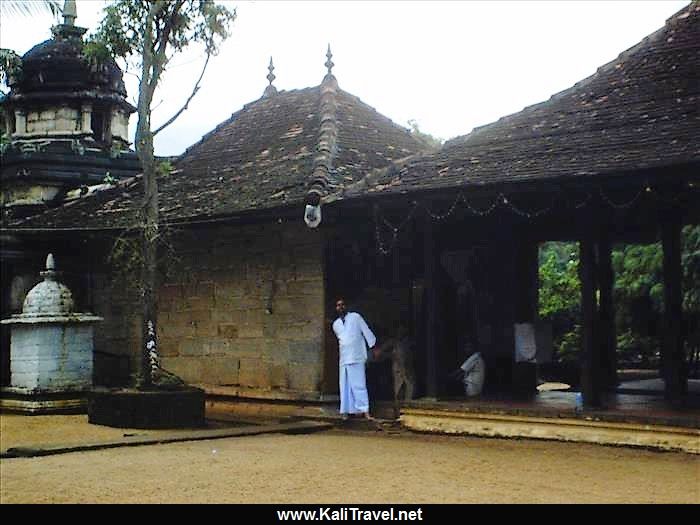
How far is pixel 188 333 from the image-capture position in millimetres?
13508

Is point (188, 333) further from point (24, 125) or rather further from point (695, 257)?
point (695, 257)

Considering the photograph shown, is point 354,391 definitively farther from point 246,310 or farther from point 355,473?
point 355,473

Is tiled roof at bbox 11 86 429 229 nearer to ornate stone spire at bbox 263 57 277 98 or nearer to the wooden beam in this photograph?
ornate stone spire at bbox 263 57 277 98

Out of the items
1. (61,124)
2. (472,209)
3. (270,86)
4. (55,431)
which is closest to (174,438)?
(55,431)

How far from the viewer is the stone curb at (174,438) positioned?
8.62 m

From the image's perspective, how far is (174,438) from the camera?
9.76 meters

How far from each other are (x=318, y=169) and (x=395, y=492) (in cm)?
635

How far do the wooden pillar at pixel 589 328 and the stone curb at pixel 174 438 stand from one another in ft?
10.4

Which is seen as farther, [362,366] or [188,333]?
[188,333]

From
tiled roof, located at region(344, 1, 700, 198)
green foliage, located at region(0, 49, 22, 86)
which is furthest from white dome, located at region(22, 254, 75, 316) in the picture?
tiled roof, located at region(344, 1, 700, 198)

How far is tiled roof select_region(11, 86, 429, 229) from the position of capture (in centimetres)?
1259

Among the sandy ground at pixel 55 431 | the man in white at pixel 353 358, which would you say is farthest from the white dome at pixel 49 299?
the man in white at pixel 353 358

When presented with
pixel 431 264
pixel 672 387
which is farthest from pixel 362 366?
pixel 672 387

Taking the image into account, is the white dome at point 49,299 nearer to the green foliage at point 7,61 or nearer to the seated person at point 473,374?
the green foliage at point 7,61
